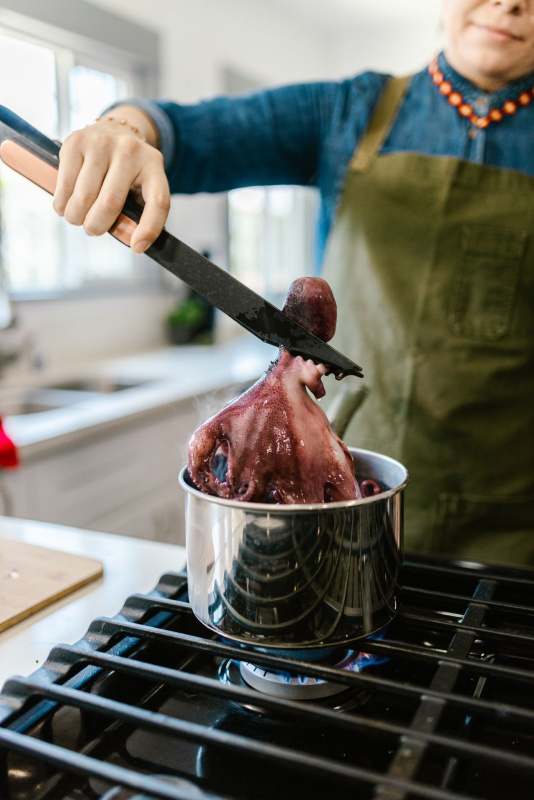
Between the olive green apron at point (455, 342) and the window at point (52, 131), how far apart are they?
5.06 ft

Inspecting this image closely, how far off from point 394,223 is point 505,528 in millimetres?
505

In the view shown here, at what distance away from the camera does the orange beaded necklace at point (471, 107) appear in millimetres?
1050

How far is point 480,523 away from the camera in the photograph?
1070 millimetres

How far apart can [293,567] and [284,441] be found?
0.11 m

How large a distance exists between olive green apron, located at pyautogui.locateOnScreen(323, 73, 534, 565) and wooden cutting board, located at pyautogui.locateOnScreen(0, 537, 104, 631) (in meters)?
0.54

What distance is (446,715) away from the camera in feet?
1.71

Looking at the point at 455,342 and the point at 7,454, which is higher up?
the point at 455,342

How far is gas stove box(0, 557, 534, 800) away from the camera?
15.6 inches

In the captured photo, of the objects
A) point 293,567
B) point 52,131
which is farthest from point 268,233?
point 293,567

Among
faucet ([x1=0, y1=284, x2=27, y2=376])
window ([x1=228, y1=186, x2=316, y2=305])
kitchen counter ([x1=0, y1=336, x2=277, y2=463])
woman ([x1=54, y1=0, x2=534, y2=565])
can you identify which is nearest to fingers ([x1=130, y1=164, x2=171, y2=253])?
woman ([x1=54, y1=0, x2=534, y2=565])

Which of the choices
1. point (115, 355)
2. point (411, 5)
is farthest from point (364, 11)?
point (115, 355)

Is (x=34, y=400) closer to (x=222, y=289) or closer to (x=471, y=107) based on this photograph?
(x=471, y=107)

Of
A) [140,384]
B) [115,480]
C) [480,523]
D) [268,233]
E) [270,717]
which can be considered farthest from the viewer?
[268,233]

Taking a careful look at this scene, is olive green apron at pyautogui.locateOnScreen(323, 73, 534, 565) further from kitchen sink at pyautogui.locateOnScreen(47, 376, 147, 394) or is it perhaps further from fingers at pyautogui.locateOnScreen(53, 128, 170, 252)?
kitchen sink at pyautogui.locateOnScreen(47, 376, 147, 394)
